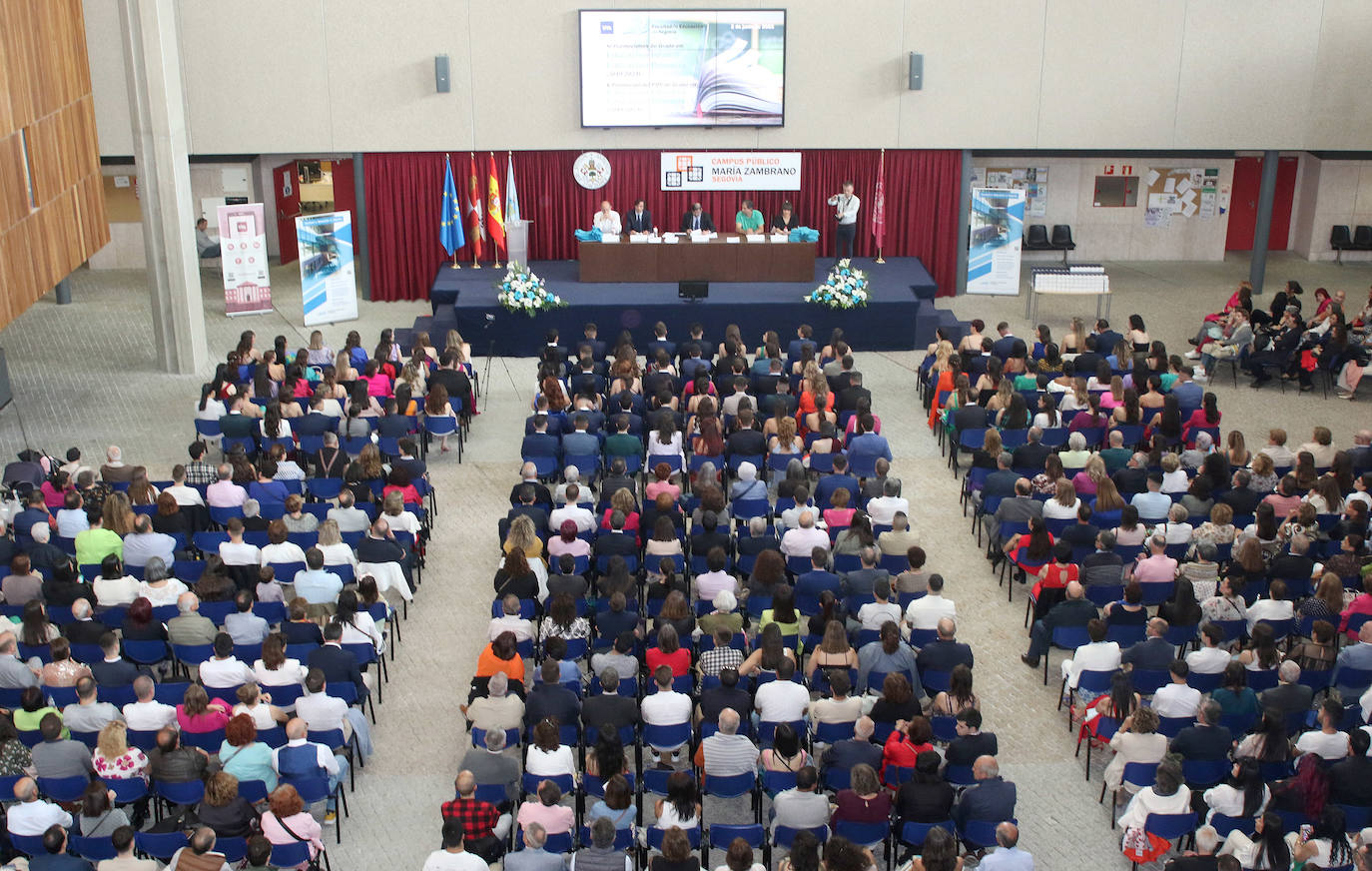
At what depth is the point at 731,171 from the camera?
23.0 m

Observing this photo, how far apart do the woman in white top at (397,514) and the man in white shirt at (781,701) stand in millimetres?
4136

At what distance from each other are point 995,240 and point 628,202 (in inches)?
242

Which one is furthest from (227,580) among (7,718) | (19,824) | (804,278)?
(804,278)

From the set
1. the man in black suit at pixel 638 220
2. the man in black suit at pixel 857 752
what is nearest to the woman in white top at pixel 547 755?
the man in black suit at pixel 857 752

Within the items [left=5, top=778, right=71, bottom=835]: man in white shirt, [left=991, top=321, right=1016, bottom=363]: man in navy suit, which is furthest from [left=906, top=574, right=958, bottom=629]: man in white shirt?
[left=991, top=321, right=1016, bottom=363]: man in navy suit

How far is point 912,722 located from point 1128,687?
5.85 ft

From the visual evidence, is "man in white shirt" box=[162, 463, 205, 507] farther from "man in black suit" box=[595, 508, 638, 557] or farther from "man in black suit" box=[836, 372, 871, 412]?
"man in black suit" box=[836, 372, 871, 412]

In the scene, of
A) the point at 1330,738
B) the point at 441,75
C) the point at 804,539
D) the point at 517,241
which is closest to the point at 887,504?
the point at 804,539

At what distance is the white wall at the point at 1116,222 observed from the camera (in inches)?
1009

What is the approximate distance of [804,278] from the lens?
71.7 ft

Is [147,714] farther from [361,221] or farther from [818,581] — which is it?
[361,221]

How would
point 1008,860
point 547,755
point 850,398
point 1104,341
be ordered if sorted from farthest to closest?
point 1104,341, point 850,398, point 547,755, point 1008,860

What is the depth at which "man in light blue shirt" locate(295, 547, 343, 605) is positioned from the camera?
1117 cm

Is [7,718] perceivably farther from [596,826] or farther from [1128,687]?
[1128,687]
